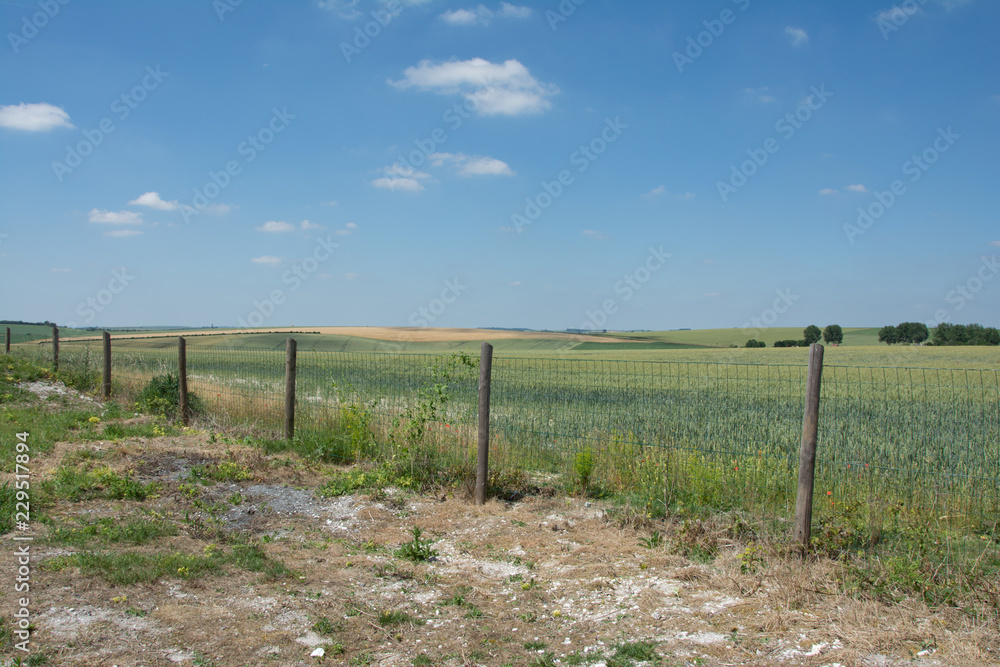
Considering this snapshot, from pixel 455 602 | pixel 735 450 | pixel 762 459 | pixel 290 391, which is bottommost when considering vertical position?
pixel 455 602

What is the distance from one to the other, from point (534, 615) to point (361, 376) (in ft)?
25.3

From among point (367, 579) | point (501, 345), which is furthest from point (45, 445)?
point (501, 345)

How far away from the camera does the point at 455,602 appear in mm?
4711

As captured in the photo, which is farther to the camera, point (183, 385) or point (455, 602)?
point (183, 385)

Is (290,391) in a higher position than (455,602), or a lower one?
higher

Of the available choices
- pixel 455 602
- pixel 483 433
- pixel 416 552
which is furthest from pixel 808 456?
pixel 416 552

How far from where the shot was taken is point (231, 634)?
3994 mm

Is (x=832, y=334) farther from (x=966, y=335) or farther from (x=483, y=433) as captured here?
(x=483, y=433)

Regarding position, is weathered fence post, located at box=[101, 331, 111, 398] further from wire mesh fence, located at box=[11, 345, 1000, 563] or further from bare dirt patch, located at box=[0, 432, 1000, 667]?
bare dirt patch, located at box=[0, 432, 1000, 667]

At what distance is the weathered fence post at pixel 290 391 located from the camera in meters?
10.2

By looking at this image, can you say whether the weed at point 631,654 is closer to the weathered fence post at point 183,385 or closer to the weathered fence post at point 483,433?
the weathered fence post at point 483,433

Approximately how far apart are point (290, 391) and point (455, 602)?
644 centimetres

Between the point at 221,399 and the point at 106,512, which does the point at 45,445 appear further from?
the point at 221,399

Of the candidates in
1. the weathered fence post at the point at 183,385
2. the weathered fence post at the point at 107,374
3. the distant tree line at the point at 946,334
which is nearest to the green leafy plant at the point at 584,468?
the weathered fence post at the point at 183,385
